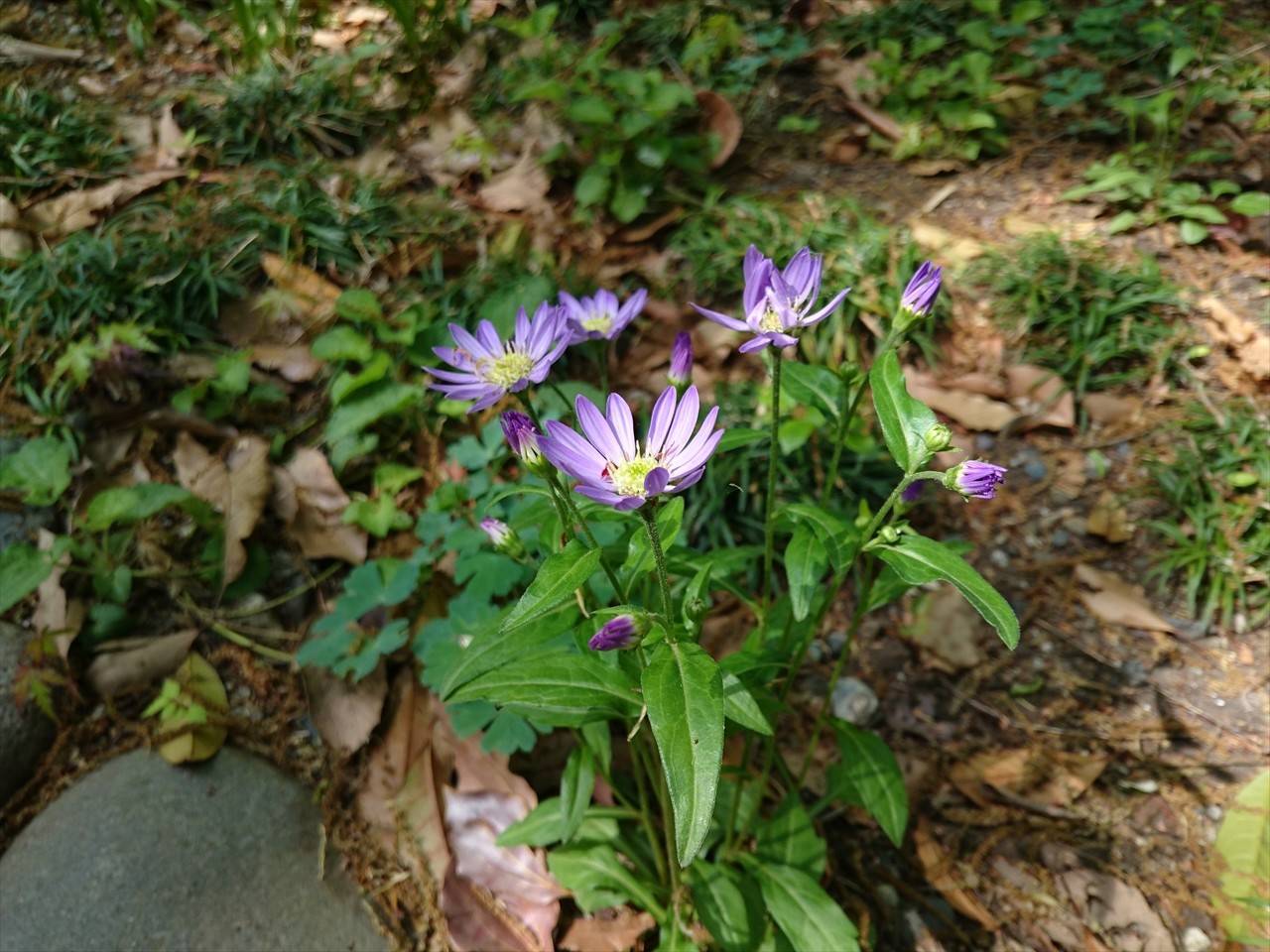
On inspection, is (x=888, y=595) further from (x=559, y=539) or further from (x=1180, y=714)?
(x=1180, y=714)

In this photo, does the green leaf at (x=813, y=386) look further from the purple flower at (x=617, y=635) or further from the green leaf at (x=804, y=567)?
the purple flower at (x=617, y=635)

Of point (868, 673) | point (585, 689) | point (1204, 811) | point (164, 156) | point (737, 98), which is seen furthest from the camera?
point (737, 98)

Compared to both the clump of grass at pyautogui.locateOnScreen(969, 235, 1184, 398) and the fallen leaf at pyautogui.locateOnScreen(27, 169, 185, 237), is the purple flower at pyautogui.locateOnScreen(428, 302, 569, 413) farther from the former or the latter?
the fallen leaf at pyautogui.locateOnScreen(27, 169, 185, 237)

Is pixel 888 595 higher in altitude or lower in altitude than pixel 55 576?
higher

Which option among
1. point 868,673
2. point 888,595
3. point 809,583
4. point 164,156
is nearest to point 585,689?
point 809,583

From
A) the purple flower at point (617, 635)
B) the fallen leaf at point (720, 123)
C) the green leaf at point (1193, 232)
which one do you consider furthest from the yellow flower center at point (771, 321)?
the green leaf at point (1193, 232)

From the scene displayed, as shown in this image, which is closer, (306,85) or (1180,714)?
(1180,714)

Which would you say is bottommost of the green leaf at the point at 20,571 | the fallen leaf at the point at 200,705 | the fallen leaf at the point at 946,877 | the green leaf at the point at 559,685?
→ the fallen leaf at the point at 946,877

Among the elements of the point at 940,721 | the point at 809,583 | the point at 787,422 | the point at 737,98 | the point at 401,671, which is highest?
the point at 809,583
